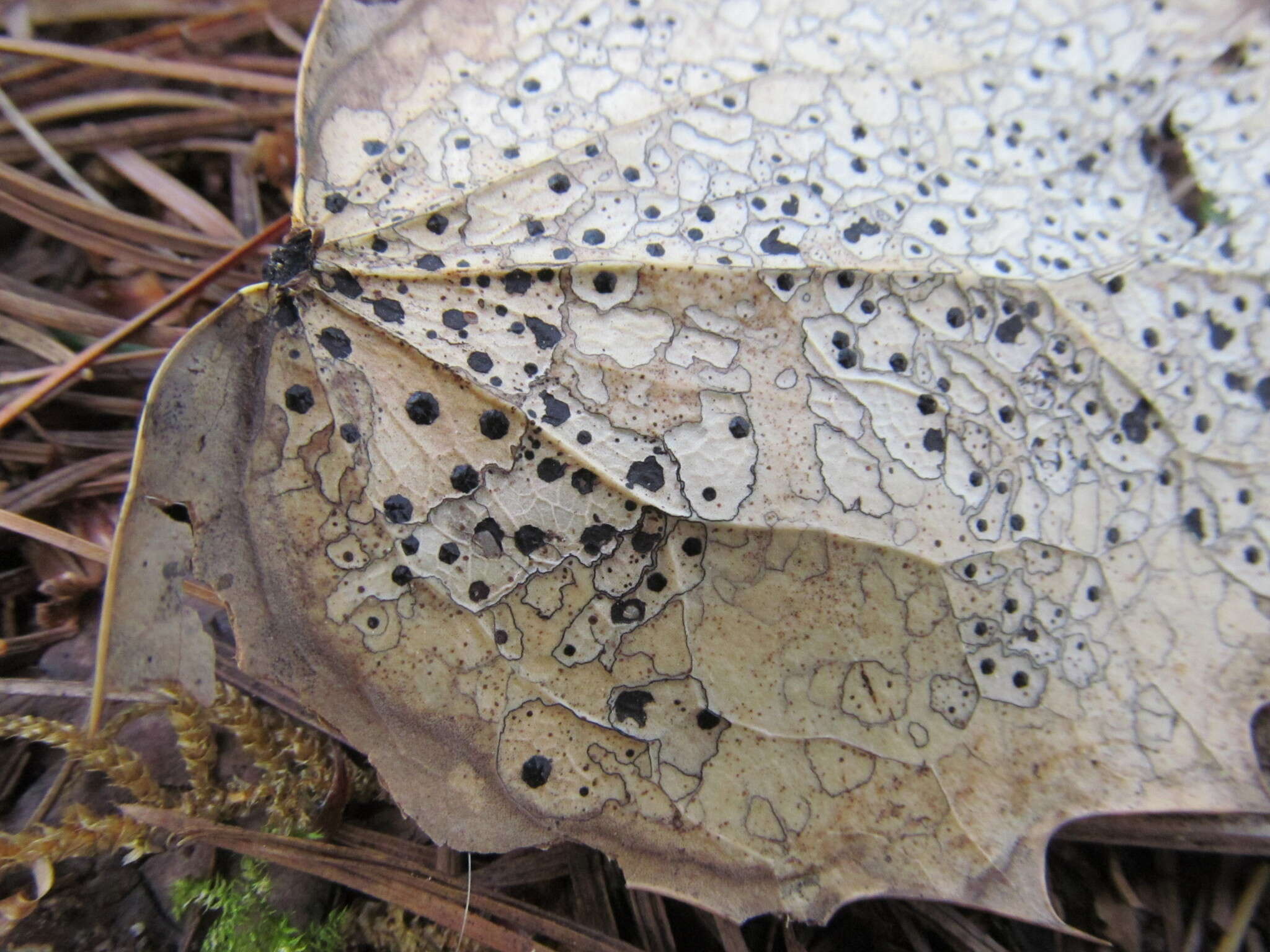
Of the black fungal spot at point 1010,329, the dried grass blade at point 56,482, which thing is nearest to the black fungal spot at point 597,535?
the black fungal spot at point 1010,329

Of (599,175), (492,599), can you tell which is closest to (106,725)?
(492,599)

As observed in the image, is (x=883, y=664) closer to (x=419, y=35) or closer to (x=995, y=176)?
(x=995, y=176)

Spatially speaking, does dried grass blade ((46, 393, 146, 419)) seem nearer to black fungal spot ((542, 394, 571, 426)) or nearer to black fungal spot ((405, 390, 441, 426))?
black fungal spot ((405, 390, 441, 426))

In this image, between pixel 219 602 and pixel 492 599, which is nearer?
pixel 492 599

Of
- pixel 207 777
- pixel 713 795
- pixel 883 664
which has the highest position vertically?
pixel 883 664

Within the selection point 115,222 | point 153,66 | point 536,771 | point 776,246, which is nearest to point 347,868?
point 536,771

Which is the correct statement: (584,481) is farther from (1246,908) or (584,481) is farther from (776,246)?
(1246,908)

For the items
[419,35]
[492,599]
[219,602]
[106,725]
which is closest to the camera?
[492,599]
